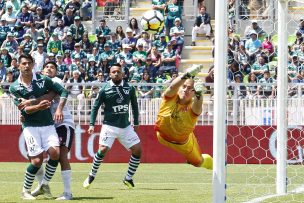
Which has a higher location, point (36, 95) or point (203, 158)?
point (36, 95)

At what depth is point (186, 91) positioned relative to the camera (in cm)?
1656

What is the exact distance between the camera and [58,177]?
18984 mm

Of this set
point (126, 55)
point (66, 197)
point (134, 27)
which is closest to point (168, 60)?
point (126, 55)

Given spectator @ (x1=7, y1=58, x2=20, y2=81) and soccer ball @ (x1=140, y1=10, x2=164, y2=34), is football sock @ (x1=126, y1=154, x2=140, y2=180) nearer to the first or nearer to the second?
soccer ball @ (x1=140, y1=10, x2=164, y2=34)

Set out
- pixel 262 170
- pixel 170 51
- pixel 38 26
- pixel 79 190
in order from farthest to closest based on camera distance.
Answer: pixel 38 26 → pixel 170 51 → pixel 262 170 → pixel 79 190

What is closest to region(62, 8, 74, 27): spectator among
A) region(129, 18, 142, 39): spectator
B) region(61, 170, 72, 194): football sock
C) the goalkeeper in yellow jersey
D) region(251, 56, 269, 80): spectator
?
region(129, 18, 142, 39): spectator

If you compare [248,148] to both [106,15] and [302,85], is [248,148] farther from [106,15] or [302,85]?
[106,15]

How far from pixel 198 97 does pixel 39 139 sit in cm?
313

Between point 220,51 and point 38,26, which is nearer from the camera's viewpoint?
point 220,51

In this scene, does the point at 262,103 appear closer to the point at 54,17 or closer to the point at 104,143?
the point at 104,143

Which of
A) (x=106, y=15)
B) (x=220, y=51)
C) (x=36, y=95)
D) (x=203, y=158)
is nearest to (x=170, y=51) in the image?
(x=106, y=15)

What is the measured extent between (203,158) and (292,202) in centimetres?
362

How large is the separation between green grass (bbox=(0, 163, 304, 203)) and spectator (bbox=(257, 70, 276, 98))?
163cm

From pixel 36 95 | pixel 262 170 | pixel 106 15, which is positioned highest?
pixel 106 15
